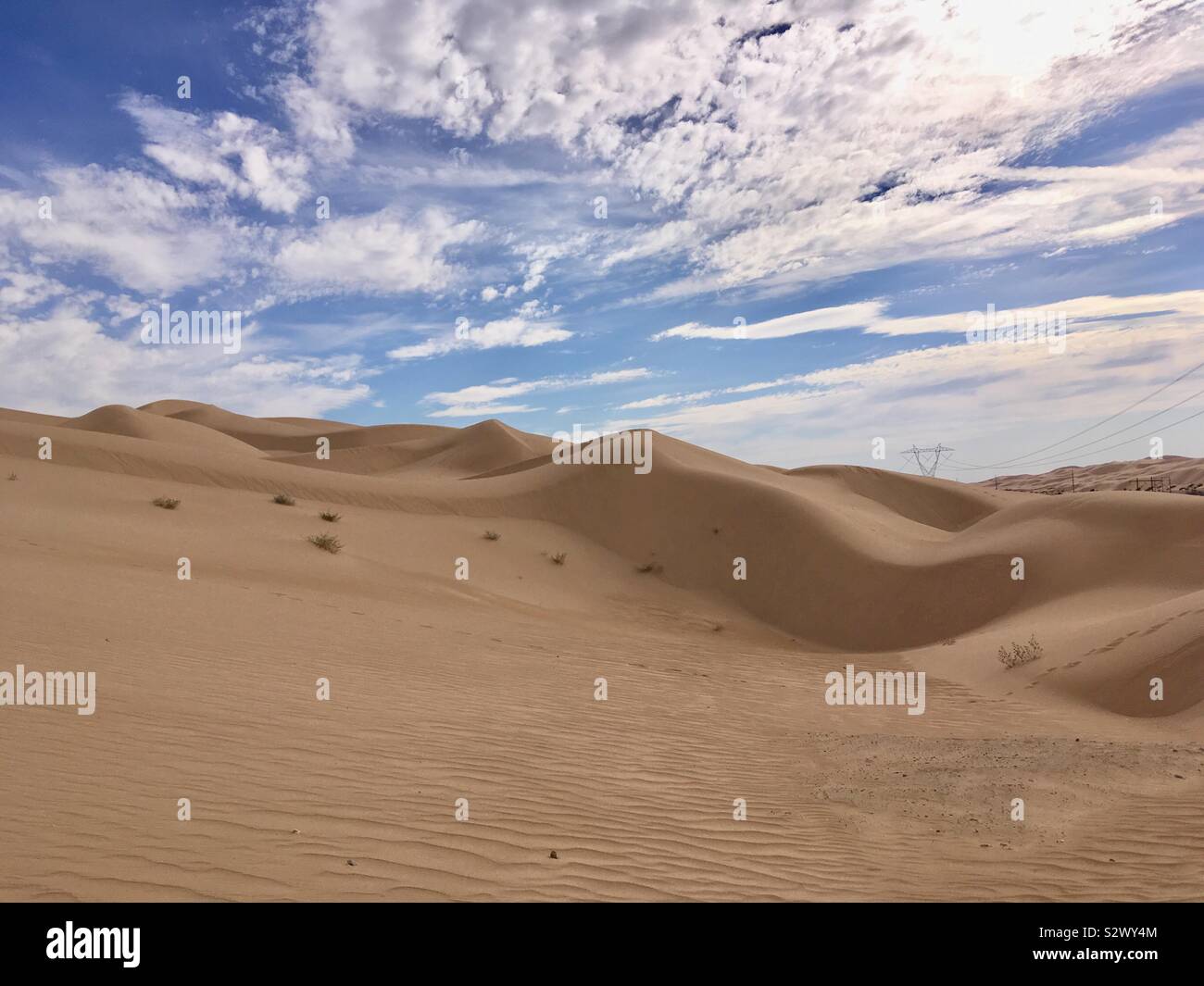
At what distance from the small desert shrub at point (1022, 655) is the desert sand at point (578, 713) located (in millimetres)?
169

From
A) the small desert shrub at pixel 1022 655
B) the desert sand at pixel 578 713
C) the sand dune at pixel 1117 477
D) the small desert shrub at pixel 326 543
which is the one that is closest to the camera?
the desert sand at pixel 578 713

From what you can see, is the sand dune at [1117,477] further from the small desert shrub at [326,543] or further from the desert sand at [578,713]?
the small desert shrub at [326,543]

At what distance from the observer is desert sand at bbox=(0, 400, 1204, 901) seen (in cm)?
435

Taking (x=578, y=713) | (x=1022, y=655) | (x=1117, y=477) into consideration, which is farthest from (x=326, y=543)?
(x=1117, y=477)

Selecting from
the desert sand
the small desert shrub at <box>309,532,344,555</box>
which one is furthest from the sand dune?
the small desert shrub at <box>309,532,344,555</box>

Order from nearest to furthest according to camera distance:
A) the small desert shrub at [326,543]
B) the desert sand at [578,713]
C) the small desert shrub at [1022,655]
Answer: the desert sand at [578,713]
the small desert shrub at [1022,655]
the small desert shrub at [326,543]

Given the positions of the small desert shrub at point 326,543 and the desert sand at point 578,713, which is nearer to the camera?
the desert sand at point 578,713

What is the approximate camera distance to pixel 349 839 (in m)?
4.36

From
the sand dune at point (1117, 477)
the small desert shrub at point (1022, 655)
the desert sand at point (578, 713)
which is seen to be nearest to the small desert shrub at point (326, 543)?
the desert sand at point (578, 713)

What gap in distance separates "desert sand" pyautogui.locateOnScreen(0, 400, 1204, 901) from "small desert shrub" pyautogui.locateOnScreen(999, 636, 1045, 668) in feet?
0.55

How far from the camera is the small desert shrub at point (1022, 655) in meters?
12.0

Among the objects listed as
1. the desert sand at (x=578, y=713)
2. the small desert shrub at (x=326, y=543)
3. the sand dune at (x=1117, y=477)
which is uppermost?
the sand dune at (x=1117, y=477)

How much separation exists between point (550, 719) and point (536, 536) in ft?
54.3
